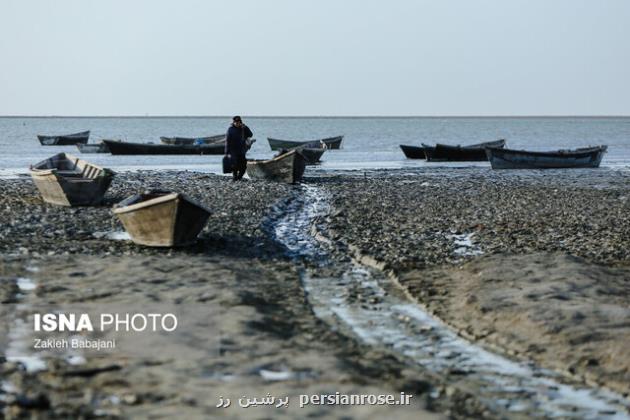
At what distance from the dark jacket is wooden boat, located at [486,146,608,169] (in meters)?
21.0

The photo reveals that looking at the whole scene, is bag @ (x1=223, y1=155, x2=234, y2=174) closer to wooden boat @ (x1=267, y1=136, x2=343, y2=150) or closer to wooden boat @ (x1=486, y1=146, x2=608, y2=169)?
wooden boat @ (x1=486, y1=146, x2=608, y2=169)

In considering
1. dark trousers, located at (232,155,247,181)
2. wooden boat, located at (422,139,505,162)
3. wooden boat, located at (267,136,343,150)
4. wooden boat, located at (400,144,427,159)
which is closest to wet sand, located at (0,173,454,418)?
dark trousers, located at (232,155,247,181)

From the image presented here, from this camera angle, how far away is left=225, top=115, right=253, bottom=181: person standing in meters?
27.7

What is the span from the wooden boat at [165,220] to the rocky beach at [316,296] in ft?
0.96

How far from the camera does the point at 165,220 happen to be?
14.1 m

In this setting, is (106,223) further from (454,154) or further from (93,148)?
(93,148)

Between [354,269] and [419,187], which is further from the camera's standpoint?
[419,187]

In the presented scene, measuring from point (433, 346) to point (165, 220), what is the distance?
651 centimetres

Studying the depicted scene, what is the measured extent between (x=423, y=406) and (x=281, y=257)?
775 cm

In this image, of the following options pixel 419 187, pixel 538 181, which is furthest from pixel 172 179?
pixel 538 181

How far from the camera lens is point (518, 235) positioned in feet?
55.5

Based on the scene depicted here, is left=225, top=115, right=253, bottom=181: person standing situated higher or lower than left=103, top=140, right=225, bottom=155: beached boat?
higher

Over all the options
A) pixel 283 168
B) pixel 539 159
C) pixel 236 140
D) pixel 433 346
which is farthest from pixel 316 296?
pixel 539 159

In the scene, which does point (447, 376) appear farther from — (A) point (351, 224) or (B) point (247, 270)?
(A) point (351, 224)
